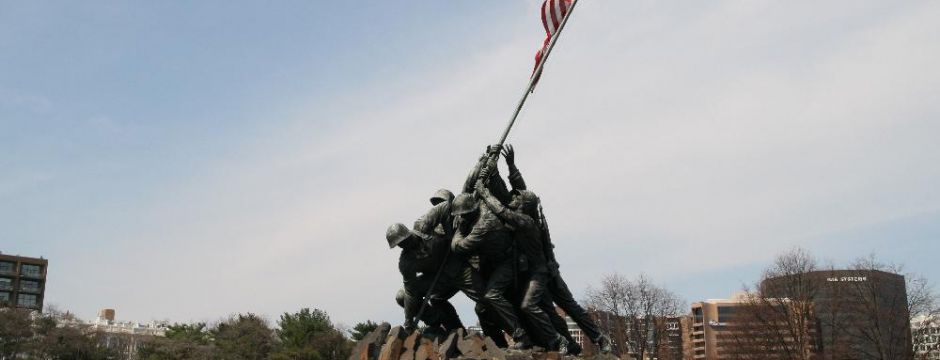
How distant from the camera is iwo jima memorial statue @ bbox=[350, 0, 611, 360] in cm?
1274

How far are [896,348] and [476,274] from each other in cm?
2729

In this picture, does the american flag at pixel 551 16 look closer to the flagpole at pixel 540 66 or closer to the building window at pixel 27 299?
the flagpole at pixel 540 66

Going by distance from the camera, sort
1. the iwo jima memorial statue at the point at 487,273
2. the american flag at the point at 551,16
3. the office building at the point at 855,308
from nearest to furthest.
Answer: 1. the iwo jima memorial statue at the point at 487,273
2. the american flag at the point at 551,16
3. the office building at the point at 855,308

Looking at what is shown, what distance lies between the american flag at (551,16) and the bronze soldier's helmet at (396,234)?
13.3 feet

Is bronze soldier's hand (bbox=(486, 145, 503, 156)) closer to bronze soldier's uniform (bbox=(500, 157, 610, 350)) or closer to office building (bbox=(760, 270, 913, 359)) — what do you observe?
bronze soldier's uniform (bbox=(500, 157, 610, 350))

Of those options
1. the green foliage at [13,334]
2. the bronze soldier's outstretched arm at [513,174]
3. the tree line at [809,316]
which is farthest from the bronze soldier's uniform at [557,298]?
the green foliage at [13,334]

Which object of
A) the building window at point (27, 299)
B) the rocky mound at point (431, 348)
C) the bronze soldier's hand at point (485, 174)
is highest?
the building window at point (27, 299)

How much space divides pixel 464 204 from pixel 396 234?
3.43ft

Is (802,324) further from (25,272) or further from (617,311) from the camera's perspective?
(25,272)

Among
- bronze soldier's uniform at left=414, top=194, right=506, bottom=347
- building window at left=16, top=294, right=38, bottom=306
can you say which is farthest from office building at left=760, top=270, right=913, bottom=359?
building window at left=16, top=294, right=38, bottom=306

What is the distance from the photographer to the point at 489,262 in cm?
1320

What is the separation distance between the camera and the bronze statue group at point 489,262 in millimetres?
12828

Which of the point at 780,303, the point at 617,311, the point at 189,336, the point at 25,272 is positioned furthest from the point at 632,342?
the point at 25,272

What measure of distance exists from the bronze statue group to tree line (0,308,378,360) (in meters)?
28.4
